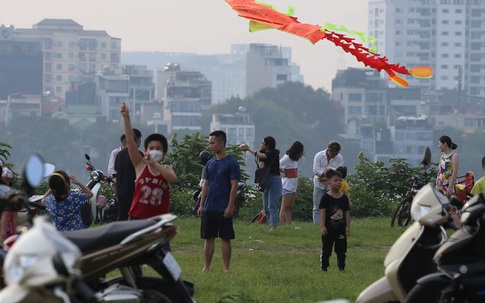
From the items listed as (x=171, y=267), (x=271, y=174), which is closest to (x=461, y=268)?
(x=171, y=267)

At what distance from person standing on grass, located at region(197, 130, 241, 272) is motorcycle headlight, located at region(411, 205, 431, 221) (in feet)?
13.2

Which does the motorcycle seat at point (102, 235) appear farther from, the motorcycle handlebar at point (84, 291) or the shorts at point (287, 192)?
the shorts at point (287, 192)

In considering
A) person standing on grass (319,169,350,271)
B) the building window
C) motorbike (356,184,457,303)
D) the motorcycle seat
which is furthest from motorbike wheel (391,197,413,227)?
the building window

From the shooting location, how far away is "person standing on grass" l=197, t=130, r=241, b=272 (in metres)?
12.5

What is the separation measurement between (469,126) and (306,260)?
169493 mm

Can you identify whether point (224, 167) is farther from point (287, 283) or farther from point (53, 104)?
point (53, 104)

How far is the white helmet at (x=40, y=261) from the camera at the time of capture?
5.96 metres

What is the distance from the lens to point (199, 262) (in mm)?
14234

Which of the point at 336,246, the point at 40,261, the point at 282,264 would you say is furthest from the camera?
the point at 282,264

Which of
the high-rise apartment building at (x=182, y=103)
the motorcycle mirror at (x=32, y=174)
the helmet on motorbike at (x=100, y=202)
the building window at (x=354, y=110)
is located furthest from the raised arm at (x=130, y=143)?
the building window at (x=354, y=110)

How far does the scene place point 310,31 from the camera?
13.8 metres

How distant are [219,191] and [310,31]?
6.84 feet

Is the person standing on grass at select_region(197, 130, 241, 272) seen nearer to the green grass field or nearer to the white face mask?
the green grass field

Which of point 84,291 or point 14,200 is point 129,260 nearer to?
point 14,200
